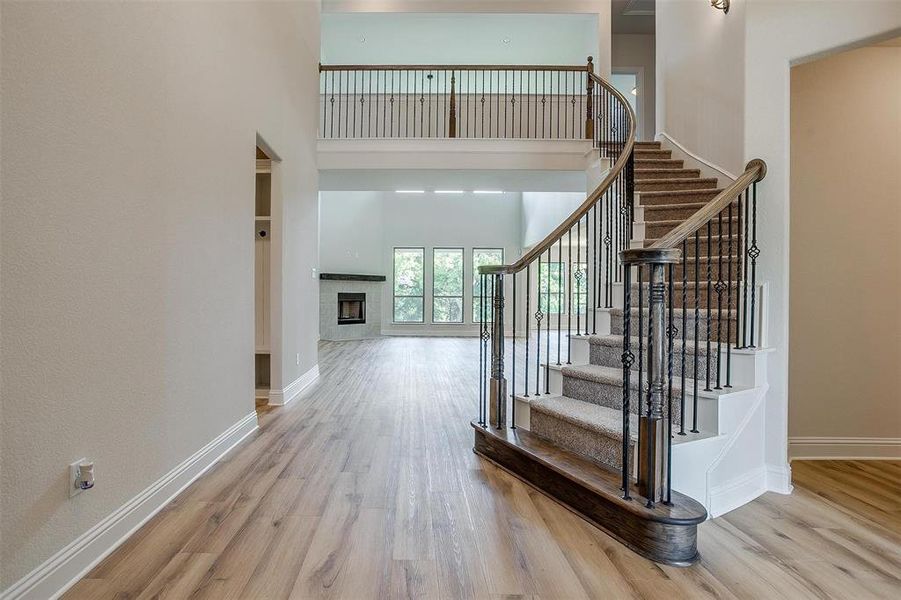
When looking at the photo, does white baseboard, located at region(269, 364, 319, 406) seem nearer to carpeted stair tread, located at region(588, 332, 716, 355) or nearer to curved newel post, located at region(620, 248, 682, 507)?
carpeted stair tread, located at region(588, 332, 716, 355)

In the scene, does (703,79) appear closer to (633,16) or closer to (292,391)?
(633,16)

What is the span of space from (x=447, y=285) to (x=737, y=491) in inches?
400

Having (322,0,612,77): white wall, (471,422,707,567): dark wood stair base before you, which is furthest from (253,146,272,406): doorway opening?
(322,0,612,77): white wall

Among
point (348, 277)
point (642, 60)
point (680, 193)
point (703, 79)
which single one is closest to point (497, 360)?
point (680, 193)

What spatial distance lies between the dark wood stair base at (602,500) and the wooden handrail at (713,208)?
3.35 ft

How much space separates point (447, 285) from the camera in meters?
12.3

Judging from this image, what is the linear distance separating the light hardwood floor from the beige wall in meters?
0.48

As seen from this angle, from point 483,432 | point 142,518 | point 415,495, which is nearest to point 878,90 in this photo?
point 483,432

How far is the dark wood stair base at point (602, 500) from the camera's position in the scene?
5.75 feet

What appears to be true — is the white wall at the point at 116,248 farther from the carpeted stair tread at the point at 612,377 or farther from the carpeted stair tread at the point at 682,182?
the carpeted stair tread at the point at 682,182

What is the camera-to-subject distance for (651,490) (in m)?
1.84

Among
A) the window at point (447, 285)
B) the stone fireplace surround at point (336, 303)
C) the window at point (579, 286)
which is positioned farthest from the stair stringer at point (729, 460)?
the window at point (447, 285)

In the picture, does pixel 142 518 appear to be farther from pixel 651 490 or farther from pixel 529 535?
pixel 651 490

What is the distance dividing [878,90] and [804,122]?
57cm
